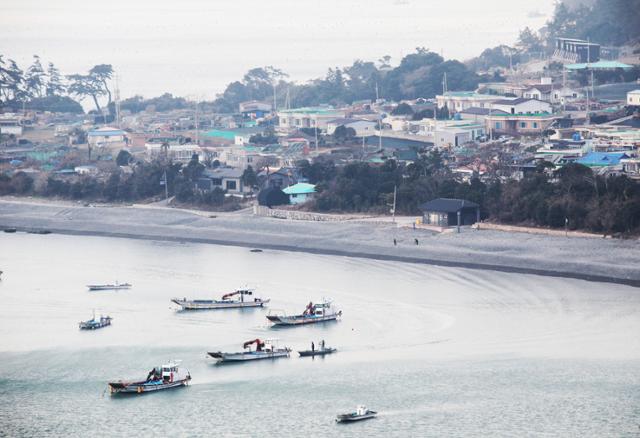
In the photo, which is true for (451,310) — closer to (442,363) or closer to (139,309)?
(442,363)

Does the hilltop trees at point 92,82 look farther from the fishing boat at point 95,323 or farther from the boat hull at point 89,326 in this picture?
the boat hull at point 89,326

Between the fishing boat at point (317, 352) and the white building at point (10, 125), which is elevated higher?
the white building at point (10, 125)

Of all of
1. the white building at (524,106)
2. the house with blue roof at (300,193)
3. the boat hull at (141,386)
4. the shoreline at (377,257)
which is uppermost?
the white building at (524,106)

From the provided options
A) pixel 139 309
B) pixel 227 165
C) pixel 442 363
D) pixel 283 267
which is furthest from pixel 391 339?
pixel 227 165

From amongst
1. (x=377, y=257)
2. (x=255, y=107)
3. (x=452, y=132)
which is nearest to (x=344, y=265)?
(x=377, y=257)

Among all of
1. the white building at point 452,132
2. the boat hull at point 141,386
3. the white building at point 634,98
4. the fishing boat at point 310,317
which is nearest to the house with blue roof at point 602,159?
the white building at point 452,132

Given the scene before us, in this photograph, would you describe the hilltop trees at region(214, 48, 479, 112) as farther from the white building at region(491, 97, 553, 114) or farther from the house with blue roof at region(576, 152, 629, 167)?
the house with blue roof at region(576, 152, 629, 167)

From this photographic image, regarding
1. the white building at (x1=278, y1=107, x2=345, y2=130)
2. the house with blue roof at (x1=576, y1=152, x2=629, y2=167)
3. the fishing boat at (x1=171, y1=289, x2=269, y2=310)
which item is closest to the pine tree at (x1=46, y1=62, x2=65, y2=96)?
the white building at (x1=278, y1=107, x2=345, y2=130)
